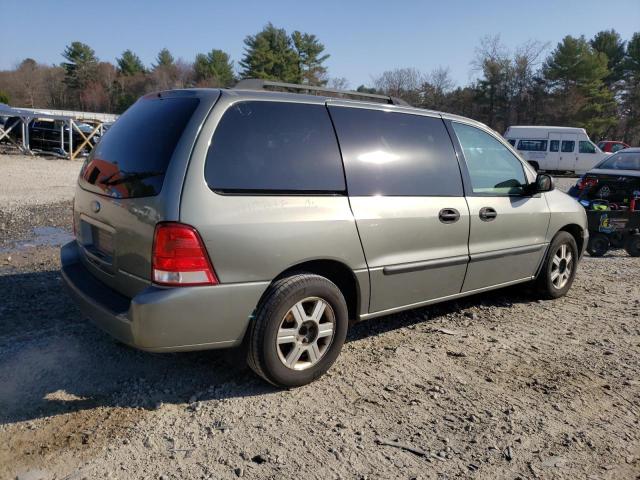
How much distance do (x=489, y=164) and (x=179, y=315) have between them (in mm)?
3157

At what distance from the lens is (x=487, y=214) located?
14.3 feet

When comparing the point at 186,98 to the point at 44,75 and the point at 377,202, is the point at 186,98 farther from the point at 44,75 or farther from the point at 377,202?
the point at 44,75

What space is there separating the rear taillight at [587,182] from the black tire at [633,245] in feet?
4.29

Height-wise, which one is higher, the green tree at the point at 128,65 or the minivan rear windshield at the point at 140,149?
the green tree at the point at 128,65

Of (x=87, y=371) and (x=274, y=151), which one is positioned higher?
(x=274, y=151)

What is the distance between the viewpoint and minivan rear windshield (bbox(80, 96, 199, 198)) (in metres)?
2.92

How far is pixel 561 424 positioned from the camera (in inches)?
119

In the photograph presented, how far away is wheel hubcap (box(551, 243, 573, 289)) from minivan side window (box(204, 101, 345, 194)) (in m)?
3.12

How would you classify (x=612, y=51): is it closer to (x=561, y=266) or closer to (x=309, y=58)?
(x=309, y=58)

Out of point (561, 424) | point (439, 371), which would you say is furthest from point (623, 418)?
point (439, 371)

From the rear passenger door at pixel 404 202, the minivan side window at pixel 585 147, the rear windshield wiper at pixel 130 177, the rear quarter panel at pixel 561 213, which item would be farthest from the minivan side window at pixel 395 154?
the minivan side window at pixel 585 147

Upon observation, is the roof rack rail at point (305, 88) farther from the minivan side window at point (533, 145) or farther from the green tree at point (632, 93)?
the green tree at point (632, 93)

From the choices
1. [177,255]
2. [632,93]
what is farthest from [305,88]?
[632,93]

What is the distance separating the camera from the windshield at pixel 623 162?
9344 mm
